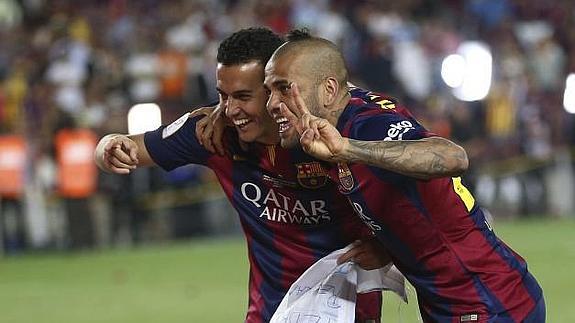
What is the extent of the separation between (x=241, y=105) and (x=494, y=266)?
1.41 meters

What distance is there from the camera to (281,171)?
6469 mm

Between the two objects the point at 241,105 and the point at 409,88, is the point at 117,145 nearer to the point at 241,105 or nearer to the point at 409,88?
the point at 241,105

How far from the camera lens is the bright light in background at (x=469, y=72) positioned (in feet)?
70.0

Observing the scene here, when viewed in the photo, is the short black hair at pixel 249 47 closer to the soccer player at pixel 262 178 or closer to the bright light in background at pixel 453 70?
the soccer player at pixel 262 178

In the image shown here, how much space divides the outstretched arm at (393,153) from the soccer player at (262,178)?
3.36ft

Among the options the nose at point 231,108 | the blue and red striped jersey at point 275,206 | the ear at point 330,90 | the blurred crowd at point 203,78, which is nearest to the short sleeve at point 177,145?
the blue and red striped jersey at point 275,206

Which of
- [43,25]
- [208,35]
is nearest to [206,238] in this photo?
[208,35]

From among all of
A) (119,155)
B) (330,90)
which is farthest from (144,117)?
(330,90)

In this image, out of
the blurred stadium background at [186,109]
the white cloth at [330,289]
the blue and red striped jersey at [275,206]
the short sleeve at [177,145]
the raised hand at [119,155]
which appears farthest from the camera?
the blurred stadium background at [186,109]

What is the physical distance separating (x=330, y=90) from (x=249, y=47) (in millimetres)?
800

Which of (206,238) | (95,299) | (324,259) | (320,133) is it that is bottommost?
(206,238)

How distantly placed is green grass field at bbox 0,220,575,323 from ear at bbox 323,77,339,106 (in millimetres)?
3969

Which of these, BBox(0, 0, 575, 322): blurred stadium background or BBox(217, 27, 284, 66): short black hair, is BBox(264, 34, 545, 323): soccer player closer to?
BBox(217, 27, 284, 66): short black hair

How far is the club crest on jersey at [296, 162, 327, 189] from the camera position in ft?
20.5
